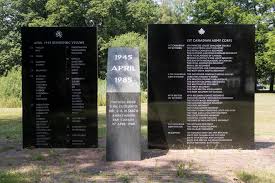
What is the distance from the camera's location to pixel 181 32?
32.9ft

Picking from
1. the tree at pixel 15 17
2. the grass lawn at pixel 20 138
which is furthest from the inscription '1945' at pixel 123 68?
the tree at pixel 15 17

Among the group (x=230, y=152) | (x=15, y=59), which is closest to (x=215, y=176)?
(x=230, y=152)

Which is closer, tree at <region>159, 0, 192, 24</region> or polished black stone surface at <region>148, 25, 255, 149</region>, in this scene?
polished black stone surface at <region>148, 25, 255, 149</region>

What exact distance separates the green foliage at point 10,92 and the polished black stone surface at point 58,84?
14.1 metres

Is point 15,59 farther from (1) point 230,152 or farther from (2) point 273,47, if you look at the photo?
(1) point 230,152

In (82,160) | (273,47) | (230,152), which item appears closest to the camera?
(82,160)

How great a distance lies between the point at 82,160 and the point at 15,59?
47.0m

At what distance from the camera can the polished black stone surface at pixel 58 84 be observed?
1012 cm

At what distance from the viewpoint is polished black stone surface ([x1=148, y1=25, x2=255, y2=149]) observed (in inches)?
394

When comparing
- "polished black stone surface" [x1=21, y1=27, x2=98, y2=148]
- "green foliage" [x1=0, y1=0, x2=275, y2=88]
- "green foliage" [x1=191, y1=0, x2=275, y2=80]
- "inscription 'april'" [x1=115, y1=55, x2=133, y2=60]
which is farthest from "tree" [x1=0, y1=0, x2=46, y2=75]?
"inscription 'april'" [x1=115, y1=55, x2=133, y2=60]

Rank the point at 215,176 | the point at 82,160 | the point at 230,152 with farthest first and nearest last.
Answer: the point at 230,152
the point at 82,160
the point at 215,176

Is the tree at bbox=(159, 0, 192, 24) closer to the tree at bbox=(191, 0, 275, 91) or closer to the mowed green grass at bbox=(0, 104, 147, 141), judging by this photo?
the tree at bbox=(191, 0, 275, 91)

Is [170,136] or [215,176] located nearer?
[215,176]

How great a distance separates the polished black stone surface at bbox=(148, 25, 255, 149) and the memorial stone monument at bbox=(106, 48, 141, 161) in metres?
1.17
